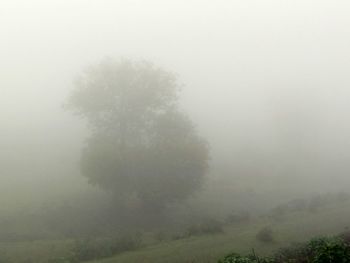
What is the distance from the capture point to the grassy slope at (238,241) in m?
33.5

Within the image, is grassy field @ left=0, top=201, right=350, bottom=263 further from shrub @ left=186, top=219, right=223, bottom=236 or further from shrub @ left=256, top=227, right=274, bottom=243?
shrub @ left=186, top=219, right=223, bottom=236

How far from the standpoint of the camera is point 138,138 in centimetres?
5456

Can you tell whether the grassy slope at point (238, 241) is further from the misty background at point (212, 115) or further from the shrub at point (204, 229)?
the misty background at point (212, 115)

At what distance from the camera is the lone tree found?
2050 inches

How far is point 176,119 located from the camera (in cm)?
5459

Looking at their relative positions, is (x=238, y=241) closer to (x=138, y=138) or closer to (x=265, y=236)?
(x=265, y=236)

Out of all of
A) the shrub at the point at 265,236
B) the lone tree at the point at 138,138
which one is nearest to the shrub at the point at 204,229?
the shrub at the point at 265,236

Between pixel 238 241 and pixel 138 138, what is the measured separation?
2039 centimetres

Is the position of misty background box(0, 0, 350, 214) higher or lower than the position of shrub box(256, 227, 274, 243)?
higher

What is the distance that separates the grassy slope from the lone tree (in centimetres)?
1009

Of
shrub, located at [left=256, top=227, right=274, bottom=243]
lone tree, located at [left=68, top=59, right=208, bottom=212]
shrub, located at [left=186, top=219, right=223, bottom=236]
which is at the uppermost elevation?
lone tree, located at [left=68, top=59, right=208, bottom=212]

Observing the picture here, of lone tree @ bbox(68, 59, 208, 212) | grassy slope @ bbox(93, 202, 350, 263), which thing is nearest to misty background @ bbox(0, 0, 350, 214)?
lone tree @ bbox(68, 59, 208, 212)

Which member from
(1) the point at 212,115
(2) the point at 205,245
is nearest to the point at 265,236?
(2) the point at 205,245

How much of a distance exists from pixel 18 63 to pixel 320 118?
84430 millimetres
